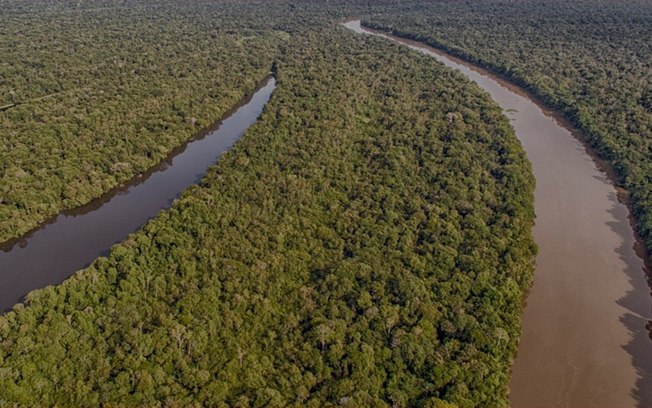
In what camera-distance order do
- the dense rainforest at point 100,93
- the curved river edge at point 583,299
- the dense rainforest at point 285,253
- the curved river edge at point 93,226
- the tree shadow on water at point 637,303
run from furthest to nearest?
the dense rainforest at point 100,93 → the curved river edge at point 93,226 → the tree shadow on water at point 637,303 → the curved river edge at point 583,299 → the dense rainforest at point 285,253

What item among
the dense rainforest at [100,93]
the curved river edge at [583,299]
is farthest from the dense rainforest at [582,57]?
the dense rainforest at [100,93]

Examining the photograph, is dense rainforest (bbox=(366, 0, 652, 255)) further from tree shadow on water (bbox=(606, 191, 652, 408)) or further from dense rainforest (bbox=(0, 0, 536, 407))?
dense rainforest (bbox=(0, 0, 536, 407))

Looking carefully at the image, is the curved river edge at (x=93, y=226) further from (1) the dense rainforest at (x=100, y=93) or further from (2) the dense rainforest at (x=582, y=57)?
(2) the dense rainforest at (x=582, y=57)

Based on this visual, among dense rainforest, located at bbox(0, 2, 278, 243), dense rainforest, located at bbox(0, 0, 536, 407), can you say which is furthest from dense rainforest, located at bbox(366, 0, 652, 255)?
dense rainforest, located at bbox(0, 2, 278, 243)

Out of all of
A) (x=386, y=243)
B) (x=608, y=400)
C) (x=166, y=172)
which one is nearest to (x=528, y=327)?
(x=608, y=400)

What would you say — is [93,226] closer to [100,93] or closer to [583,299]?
[100,93]
